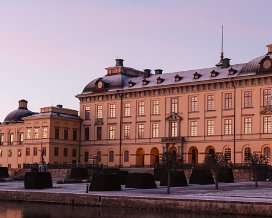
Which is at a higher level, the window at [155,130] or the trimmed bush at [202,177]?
the window at [155,130]

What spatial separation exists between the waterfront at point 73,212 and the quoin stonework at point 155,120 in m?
30.6

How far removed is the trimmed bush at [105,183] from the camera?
3641 cm

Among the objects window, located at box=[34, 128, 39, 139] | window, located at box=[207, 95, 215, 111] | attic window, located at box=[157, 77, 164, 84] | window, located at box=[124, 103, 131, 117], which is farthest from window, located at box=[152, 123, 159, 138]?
window, located at box=[34, 128, 39, 139]

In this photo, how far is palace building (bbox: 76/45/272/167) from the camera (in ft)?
195

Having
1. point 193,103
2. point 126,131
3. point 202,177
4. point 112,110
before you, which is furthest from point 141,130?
point 202,177

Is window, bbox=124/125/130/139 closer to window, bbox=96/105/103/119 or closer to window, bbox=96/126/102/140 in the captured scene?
window, bbox=96/126/102/140

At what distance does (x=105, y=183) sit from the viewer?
36.4m

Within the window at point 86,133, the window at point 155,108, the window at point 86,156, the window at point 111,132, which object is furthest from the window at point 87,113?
the window at point 155,108

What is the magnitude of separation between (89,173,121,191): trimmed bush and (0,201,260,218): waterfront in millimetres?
5003

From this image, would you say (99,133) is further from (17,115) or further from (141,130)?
(17,115)

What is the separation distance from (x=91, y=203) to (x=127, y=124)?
1547 inches

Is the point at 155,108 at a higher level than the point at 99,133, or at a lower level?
higher

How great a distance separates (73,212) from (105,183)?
8210mm

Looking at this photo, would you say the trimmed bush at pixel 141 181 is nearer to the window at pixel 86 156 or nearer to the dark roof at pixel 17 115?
the window at pixel 86 156
